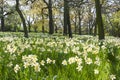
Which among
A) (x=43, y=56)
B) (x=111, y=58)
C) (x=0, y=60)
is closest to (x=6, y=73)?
(x=0, y=60)

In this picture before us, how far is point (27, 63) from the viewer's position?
396 cm

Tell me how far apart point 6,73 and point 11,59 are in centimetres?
92

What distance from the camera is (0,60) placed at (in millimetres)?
4859

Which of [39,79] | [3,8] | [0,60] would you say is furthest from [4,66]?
[3,8]

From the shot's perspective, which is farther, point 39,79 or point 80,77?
point 80,77

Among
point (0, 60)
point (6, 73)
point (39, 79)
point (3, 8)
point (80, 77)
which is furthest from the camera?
point (3, 8)

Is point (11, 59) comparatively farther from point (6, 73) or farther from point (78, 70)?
point (78, 70)

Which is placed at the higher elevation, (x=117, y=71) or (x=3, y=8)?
(x=3, y=8)

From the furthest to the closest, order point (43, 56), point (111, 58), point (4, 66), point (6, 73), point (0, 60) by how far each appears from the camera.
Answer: point (111, 58) → point (43, 56) → point (0, 60) → point (4, 66) → point (6, 73)

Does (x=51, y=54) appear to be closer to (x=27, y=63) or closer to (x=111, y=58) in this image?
(x=111, y=58)

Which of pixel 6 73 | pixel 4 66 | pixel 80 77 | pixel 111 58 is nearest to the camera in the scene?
pixel 80 77

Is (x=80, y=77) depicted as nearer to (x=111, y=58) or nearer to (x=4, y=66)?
(x=4, y=66)

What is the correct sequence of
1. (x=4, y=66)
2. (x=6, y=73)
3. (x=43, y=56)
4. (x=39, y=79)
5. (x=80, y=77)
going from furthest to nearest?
(x=43, y=56), (x=4, y=66), (x=6, y=73), (x=80, y=77), (x=39, y=79)

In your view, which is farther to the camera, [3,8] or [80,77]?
[3,8]
